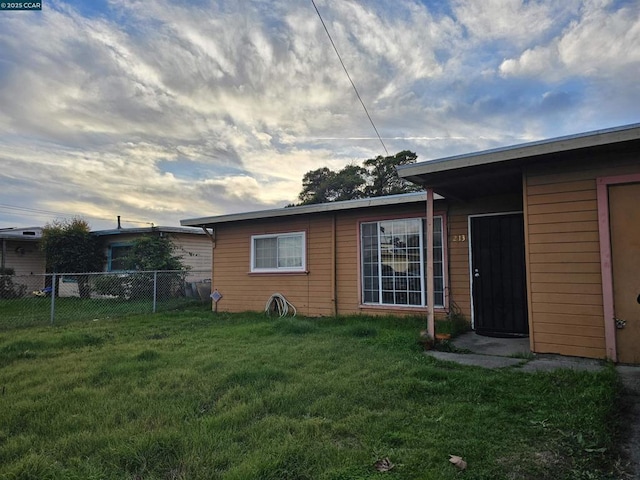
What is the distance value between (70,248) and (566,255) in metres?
17.0

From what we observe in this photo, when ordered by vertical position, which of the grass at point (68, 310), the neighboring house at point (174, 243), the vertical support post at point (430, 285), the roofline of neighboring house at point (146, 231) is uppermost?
the roofline of neighboring house at point (146, 231)

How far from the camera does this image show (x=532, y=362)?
164 inches

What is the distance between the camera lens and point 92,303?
11734 mm

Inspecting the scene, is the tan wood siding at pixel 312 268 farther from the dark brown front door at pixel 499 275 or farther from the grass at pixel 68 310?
the grass at pixel 68 310

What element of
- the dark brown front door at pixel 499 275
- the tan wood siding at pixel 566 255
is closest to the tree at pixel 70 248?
the dark brown front door at pixel 499 275

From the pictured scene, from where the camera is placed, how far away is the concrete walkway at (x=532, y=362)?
2.45 m

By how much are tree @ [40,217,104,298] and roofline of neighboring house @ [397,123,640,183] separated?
14.7m

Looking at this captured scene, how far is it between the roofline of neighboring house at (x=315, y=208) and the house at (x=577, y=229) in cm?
152

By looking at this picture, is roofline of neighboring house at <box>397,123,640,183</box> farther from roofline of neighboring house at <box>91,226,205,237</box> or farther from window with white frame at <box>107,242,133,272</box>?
window with white frame at <box>107,242,133,272</box>

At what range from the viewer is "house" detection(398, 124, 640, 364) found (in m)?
4.02

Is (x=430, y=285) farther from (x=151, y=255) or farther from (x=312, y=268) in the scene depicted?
(x=151, y=255)

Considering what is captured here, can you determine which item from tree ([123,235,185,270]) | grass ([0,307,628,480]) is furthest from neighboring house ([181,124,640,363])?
tree ([123,235,185,270])

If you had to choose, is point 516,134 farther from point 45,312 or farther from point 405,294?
point 45,312

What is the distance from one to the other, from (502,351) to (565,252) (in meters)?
1.45
